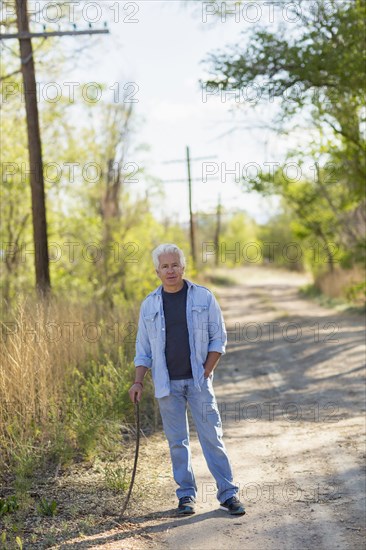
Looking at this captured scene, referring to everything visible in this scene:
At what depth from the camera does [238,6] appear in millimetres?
18328

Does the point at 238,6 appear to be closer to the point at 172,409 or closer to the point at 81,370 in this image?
the point at 81,370

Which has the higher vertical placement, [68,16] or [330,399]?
[68,16]

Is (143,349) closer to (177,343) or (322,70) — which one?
(177,343)

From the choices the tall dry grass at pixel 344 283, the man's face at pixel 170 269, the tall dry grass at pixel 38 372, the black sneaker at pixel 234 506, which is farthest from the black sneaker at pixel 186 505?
the tall dry grass at pixel 344 283

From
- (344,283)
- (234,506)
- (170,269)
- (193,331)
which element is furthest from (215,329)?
(344,283)

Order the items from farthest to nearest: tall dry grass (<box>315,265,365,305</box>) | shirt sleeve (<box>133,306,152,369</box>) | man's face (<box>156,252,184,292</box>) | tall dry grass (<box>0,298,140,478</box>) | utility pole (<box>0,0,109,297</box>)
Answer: tall dry grass (<box>315,265,365,305</box>)
utility pole (<box>0,0,109,297</box>)
tall dry grass (<box>0,298,140,478</box>)
shirt sleeve (<box>133,306,152,369</box>)
man's face (<box>156,252,184,292</box>)

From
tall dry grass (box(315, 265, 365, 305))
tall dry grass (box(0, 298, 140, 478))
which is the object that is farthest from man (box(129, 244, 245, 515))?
tall dry grass (box(315, 265, 365, 305))

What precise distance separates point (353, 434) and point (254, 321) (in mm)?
14265

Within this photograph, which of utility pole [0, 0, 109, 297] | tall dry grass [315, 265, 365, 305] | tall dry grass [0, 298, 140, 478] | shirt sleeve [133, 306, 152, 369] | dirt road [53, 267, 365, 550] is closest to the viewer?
dirt road [53, 267, 365, 550]

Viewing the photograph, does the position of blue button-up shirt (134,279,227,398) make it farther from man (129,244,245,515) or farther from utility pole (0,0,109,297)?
utility pole (0,0,109,297)

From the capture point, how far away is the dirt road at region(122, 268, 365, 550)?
5789 mm

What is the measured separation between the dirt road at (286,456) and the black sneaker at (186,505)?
69 mm

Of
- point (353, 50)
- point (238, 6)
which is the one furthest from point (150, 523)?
point (238, 6)

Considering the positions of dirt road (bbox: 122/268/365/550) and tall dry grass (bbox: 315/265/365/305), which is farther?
tall dry grass (bbox: 315/265/365/305)
